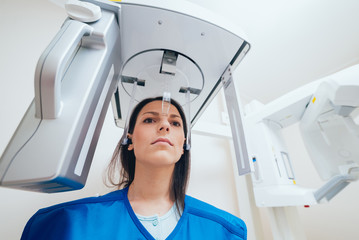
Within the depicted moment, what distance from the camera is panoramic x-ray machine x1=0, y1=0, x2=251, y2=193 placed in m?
0.28

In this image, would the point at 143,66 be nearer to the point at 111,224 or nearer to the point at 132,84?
the point at 132,84

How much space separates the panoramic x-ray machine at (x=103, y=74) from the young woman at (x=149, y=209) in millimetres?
142

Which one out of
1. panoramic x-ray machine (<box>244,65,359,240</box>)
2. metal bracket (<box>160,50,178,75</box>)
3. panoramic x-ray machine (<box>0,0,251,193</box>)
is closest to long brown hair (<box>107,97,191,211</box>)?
panoramic x-ray machine (<box>0,0,251,193</box>)

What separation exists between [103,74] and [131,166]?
652 millimetres

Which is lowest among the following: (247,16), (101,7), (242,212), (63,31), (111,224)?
(111,224)

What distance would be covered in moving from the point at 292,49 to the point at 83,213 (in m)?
1.93

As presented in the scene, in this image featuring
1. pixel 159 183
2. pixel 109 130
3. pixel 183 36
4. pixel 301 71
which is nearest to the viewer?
pixel 183 36

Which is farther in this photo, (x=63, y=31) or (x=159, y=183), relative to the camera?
(x=159, y=183)

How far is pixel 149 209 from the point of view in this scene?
0.70m

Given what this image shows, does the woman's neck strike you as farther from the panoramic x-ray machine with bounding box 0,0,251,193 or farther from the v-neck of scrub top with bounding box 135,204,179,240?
the panoramic x-ray machine with bounding box 0,0,251,193

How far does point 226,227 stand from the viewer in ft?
2.26

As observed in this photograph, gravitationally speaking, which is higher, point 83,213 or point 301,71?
point 301,71

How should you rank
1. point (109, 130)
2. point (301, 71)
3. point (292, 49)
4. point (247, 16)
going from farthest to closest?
point (301, 71) → point (292, 49) → point (247, 16) → point (109, 130)

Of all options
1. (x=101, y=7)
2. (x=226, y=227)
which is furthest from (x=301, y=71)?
(x=101, y=7)
